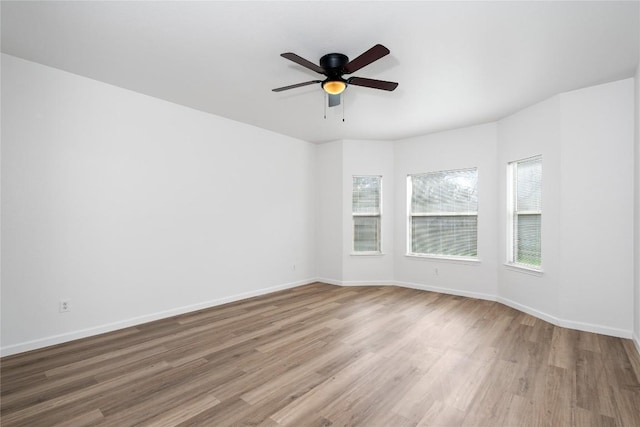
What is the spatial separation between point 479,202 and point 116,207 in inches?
203

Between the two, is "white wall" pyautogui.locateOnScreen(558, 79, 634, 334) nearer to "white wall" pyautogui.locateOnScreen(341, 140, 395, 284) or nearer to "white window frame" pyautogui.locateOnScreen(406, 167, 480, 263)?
"white window frame" pyautogui.locateOnScreen(406, 167, 480, 263)

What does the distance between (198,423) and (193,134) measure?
3.55m

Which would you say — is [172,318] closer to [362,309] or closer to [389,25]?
[362,309]

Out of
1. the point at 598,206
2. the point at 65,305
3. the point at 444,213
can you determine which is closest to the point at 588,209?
the point at 598,206

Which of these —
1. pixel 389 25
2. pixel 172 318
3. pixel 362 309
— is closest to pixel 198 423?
pixel 172 318

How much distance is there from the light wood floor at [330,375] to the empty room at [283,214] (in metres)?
0.02

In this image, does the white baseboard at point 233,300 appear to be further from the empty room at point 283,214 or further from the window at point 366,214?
the window at point 366,214

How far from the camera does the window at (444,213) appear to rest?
17.1 ft

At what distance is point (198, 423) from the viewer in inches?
77.9

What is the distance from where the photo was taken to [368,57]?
7.95 feet

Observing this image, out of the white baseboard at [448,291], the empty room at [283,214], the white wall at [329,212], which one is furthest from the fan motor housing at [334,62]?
the white baseboard at [448,291]

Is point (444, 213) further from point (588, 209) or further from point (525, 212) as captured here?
point (588, 209)

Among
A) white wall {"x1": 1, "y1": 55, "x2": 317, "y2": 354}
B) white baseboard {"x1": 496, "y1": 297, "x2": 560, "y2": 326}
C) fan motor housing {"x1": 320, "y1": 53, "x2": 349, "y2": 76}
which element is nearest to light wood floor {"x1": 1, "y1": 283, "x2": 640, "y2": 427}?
white baseboard {"x1": 496, "y1": 297, "x2": 560, "y2": 326}

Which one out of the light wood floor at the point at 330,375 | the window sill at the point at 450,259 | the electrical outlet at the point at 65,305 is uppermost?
the window sill at the point at 450,259
